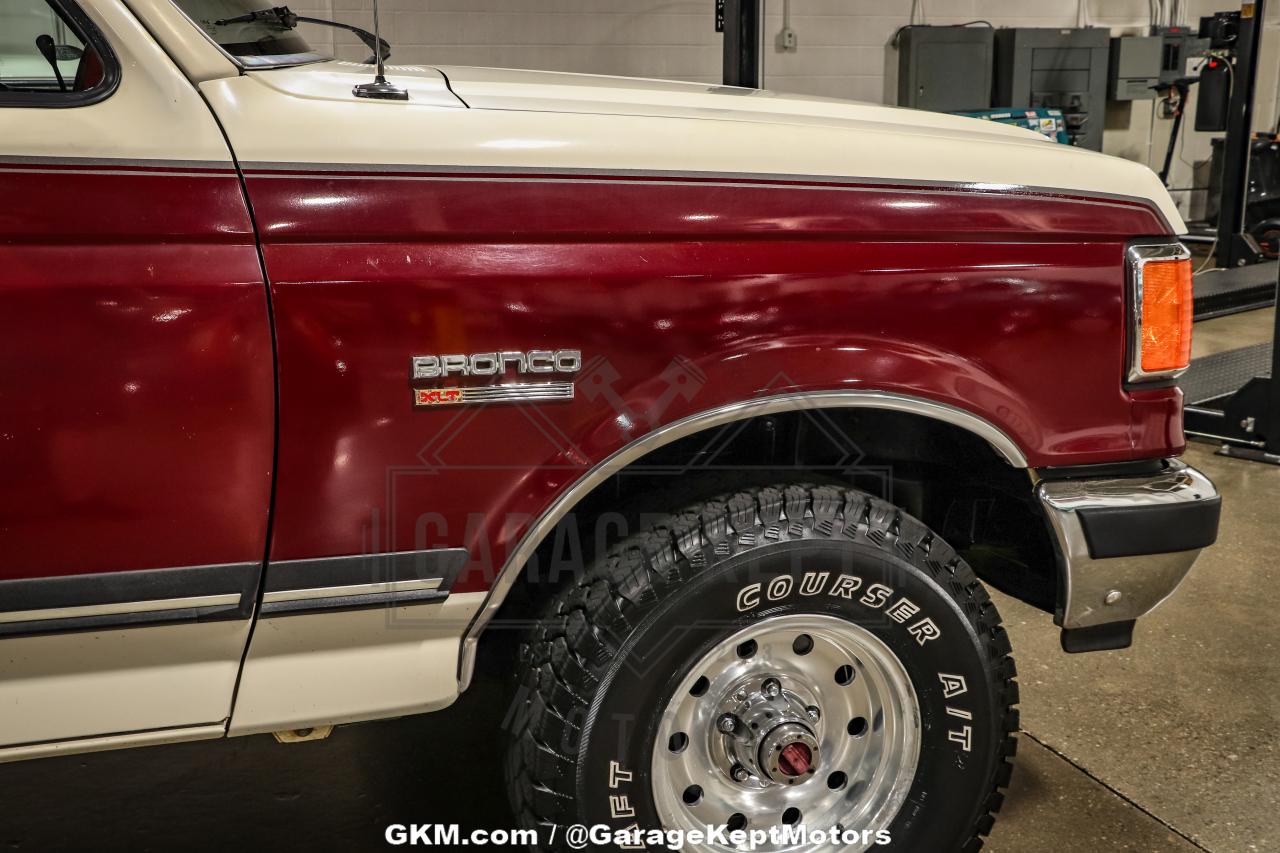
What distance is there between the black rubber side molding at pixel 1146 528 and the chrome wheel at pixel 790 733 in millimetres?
415

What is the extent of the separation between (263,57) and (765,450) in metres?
1.08

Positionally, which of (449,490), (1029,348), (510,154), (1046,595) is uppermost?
(510,154)

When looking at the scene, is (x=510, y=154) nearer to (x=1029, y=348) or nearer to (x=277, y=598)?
(x=277, y=598)

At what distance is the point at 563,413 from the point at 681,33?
8525 millimetres

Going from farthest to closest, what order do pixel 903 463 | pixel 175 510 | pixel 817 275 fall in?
pixel 903 463, pixel 817 275, pixel 175 510

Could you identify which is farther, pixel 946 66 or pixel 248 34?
pixel 946 66

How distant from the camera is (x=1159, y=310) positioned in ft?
6.25

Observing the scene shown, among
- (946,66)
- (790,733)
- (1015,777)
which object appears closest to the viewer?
(790,733)

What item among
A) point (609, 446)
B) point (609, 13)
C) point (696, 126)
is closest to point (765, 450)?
point (609, 446)

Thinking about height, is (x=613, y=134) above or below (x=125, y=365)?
above

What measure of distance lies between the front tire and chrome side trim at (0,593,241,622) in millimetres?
490

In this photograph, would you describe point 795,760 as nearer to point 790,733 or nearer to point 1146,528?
point 790,733

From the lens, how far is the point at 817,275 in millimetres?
1667

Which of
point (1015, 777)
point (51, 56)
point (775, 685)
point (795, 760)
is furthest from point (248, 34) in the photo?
point (1015, 777)
